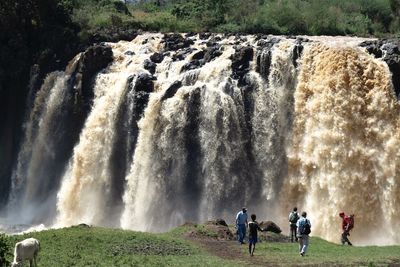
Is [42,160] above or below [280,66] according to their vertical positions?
below

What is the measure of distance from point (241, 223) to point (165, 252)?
11.1ft

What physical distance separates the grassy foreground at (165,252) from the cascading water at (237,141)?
7911 mm

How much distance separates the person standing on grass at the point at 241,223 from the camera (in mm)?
25703

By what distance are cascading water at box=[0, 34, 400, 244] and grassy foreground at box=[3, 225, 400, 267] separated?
791cm

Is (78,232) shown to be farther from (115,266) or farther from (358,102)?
(358,102)

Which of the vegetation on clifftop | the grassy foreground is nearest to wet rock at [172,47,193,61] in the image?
the vegetation on clifftop

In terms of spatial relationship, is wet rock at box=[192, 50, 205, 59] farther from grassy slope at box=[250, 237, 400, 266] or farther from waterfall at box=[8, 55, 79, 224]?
grassy slope at box=[250, 237, 400, 266]

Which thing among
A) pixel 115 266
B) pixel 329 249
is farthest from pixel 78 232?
pixel 329 249

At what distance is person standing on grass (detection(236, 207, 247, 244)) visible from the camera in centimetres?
2570

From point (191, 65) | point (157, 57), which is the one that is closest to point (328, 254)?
point (191, 65)

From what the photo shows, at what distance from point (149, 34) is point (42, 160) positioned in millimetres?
11308

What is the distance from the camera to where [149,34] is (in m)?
48.6

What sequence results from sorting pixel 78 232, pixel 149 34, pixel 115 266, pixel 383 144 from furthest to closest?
pixel 149 34 → pixel 383 144 → pixel 78 232 → pixel 115 266

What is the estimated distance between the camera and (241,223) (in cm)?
2609
